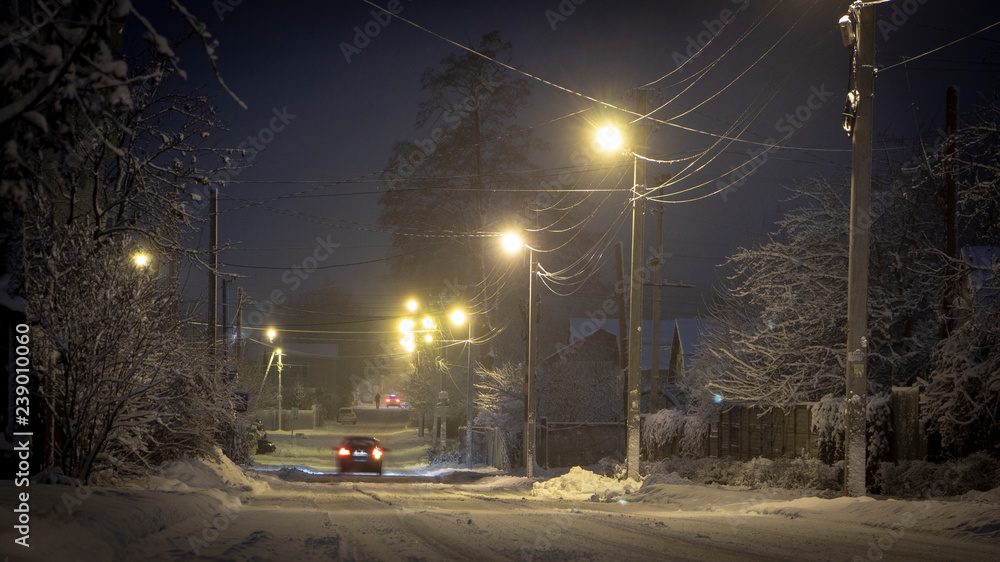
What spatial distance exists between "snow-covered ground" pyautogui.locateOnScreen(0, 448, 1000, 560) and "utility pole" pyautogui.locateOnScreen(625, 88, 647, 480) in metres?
2.21

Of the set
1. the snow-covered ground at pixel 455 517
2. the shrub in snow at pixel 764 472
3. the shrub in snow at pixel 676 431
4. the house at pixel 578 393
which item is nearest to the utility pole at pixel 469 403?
the house at pixel 578 393


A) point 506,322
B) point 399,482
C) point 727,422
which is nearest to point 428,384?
point 506,322

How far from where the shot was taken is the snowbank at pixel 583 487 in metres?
19.0

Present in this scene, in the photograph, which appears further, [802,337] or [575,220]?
[575,220]

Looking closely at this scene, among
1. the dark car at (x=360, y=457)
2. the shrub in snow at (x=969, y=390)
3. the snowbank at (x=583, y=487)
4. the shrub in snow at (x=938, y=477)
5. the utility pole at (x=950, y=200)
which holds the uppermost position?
the utility pole at (x=950, y=200)

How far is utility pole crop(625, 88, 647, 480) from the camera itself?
1980cm

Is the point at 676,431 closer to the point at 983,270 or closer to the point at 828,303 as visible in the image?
the point at 828,303

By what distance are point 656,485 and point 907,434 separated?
18.6 ft

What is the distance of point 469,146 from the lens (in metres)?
38.4

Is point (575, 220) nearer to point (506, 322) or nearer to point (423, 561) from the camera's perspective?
point (506, 322)

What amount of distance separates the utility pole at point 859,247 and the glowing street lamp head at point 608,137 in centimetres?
647

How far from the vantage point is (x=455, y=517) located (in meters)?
12.5

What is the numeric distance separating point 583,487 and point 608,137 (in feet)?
30.1

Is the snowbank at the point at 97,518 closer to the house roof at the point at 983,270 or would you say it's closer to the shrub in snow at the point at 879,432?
the shrub in snow at the point at 879,432
